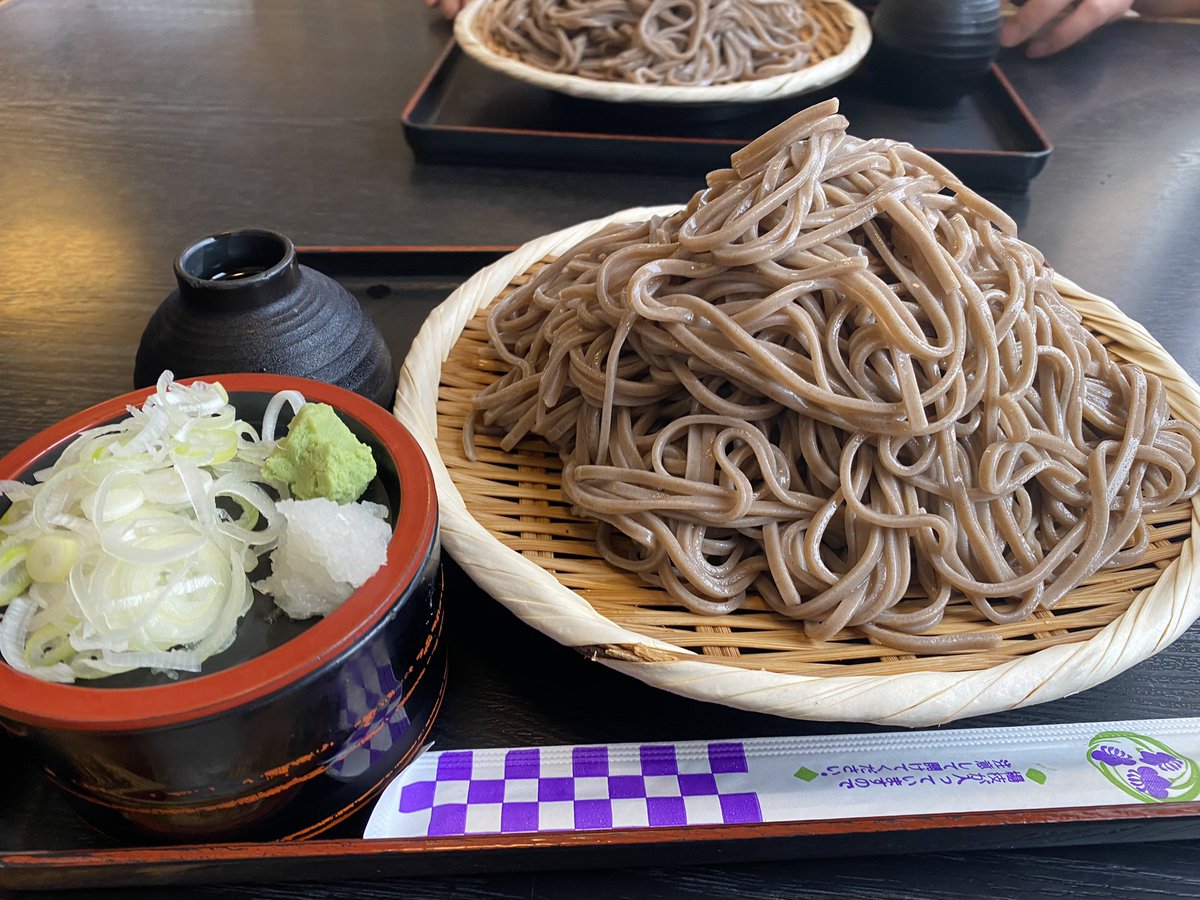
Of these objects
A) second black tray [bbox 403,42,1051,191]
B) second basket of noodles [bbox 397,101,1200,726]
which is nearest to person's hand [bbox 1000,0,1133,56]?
second black tray [bbox 403,42,1051,191]

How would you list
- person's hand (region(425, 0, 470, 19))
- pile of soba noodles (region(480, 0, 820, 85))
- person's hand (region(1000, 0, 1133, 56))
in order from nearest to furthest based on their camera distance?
pile of soba noodles (region(480, 0, 820, 85)) < person's hand (region(1000, 0, 1133, 56)) < person's hand (region(425, 0, 470, 19))

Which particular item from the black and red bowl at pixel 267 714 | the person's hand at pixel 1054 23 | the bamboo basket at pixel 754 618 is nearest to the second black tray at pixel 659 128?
the person's hand at pixel 1054 23

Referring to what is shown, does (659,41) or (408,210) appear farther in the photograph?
(659,41)

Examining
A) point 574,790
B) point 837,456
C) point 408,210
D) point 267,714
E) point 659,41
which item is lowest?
point 408,210

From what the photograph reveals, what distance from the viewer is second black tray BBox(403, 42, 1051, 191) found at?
249cm

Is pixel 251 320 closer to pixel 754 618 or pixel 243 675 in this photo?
pixel 243 675

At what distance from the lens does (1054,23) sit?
3416mm

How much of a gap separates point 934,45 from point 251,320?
253 cm

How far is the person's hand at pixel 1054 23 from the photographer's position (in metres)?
3.26

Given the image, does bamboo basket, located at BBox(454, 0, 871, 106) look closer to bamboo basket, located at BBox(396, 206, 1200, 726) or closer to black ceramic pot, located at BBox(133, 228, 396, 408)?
bamboo basket, located at BBox(396, 206, 1200, 726)

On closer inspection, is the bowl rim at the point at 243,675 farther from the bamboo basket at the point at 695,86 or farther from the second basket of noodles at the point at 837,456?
the bamboo basket at the point at 695,86

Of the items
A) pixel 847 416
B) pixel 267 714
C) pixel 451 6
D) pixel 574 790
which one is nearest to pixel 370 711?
pixel 267 714

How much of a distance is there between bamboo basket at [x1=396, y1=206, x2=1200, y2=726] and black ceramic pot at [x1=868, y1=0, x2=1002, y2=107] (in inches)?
62.1

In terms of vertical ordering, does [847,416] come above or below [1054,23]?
below
